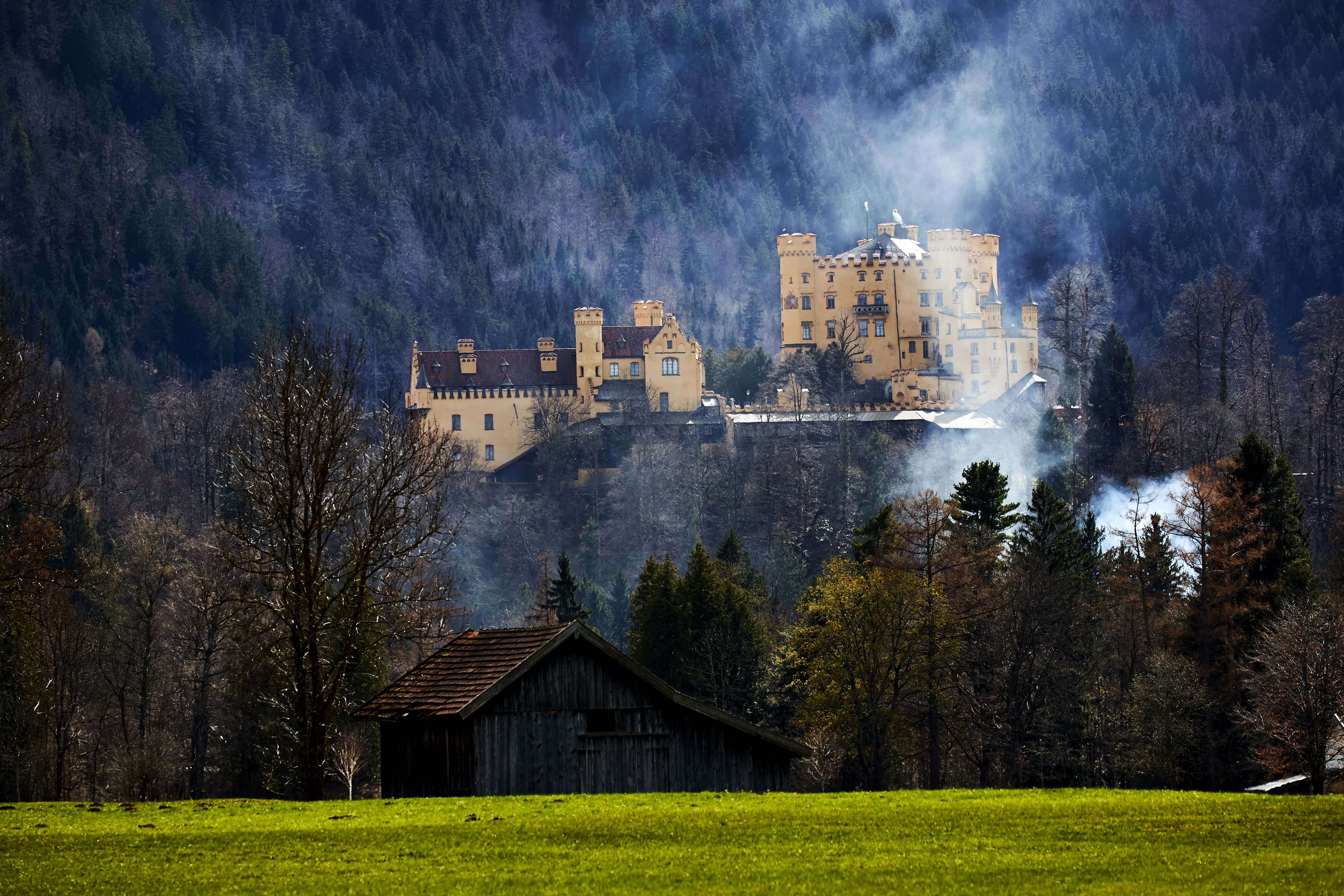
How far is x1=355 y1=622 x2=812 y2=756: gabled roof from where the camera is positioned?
34750 millimetres

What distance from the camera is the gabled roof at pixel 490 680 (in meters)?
34.8

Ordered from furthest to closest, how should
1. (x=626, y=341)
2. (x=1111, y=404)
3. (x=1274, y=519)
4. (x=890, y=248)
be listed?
(x=890, y=248) < (x=626, y=341) < (x=1111, y=404) < (x=1274, y=519)

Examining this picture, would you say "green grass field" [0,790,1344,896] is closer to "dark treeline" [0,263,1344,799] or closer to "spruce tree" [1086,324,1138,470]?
"dark treeline" [0,263,1344,799]

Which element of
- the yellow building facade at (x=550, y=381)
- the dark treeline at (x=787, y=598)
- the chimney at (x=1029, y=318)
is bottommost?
the dark treeline at (x=787, y=598)

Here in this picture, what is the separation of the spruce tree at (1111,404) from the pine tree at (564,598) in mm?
38145

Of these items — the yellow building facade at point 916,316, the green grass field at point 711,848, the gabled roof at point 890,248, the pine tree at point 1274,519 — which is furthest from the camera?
the gabled roof at point 890,248

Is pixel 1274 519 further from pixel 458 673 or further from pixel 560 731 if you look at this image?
pixel 458 673

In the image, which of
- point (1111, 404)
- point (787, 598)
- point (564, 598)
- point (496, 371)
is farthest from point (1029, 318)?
point (564, 598)

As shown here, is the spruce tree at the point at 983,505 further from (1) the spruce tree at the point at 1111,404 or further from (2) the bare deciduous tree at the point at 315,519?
(1) the spruce tree at the point at 1111,404

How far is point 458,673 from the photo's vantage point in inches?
1416

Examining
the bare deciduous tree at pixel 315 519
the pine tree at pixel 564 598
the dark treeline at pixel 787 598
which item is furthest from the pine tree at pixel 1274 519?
the bare deciduous tree at pixel 315 519

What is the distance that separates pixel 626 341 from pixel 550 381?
523cm

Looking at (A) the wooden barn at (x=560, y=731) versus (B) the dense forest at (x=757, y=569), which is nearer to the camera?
(A) the wooden barn at (x=560, y=731)

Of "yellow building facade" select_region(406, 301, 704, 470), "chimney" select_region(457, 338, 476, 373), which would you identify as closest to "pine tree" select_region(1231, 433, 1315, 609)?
"yellow building facade" select_region(406, 301, 704, 470)
